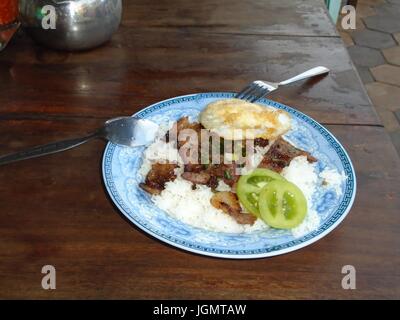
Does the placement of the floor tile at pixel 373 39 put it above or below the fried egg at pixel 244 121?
below

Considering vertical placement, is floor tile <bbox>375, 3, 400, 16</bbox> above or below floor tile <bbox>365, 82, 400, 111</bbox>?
above

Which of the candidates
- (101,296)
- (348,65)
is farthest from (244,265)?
(348,65)

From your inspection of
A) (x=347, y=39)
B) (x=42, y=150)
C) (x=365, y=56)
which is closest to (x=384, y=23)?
(x=347, y=39)

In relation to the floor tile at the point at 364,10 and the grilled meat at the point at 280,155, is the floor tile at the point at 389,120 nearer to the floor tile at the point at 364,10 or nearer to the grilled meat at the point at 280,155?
the floor tile at the point at 364,10

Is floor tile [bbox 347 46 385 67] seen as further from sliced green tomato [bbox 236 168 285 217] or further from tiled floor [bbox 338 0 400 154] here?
sliced green tomato [bbox 236 168 285 217]

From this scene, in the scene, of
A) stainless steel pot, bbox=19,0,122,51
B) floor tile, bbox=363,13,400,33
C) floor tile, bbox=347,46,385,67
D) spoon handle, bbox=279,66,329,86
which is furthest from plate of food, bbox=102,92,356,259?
floor tile, bbox=363,13,400,33

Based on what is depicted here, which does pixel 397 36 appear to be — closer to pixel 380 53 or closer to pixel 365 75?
pixel 380 53

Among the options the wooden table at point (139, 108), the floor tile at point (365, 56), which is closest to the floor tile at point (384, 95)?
the floor tile at point (365, 56)
